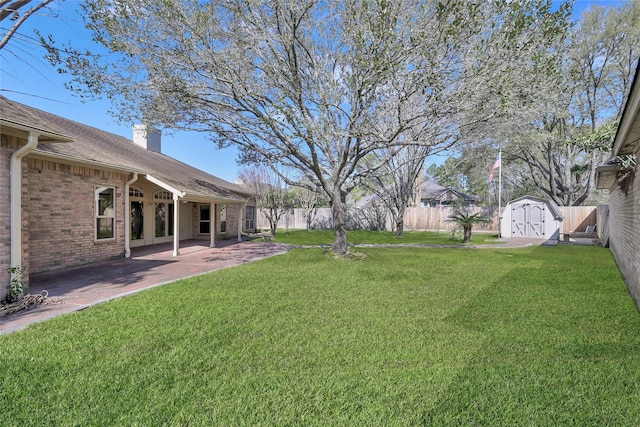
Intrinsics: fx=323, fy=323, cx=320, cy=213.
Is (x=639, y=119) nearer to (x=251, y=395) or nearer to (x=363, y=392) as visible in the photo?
(x=363, y=392)

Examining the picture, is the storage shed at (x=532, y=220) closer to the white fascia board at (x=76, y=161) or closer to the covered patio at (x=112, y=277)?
the covered patio at (x=112, y=277)

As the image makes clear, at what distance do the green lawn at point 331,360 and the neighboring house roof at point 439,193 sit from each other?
88.9 feet

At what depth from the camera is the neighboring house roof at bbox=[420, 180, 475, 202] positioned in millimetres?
31514

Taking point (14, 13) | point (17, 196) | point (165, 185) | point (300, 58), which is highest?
point (300, 58)

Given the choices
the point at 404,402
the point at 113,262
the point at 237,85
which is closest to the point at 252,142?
the point at 237,85

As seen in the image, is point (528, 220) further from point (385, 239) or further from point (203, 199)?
point (203, 199)

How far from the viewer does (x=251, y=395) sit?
2566mm

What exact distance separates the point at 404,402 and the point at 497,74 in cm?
749

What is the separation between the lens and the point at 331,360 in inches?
125

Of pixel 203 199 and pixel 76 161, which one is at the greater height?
pixel 76 161

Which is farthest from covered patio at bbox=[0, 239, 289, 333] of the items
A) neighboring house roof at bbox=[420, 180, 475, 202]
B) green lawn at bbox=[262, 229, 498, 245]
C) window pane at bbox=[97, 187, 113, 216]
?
neighboring house roof at bbox=[420, 180, 475, 202]

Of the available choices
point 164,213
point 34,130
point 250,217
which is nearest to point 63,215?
point 34,130

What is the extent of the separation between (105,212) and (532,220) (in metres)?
19.3

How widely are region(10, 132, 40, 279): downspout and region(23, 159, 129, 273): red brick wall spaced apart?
6.21 ft
